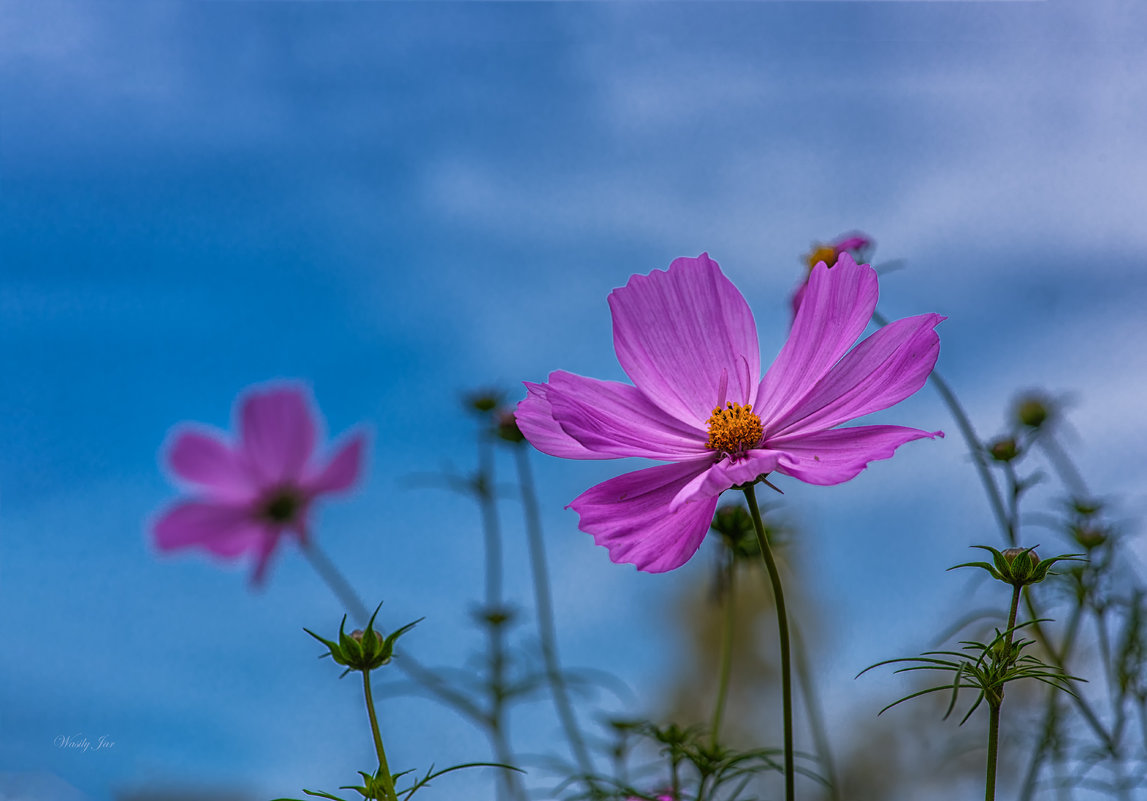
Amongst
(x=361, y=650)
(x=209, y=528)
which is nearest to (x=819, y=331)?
(x=361, y=650)

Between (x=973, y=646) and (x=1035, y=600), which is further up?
(x=1035, y=600)

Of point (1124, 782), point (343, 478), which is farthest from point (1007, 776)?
point (343, 478)

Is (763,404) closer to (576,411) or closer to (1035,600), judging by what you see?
(576,411)

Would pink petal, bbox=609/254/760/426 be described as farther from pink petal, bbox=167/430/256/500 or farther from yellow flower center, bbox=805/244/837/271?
pink petal, bbox=167/430/256/500

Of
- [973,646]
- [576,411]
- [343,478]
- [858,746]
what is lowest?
[973,646]

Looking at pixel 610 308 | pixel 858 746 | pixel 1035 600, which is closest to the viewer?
pixel 610 308

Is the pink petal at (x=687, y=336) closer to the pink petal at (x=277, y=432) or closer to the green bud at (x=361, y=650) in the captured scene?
the green bud at (x=361, y=650)

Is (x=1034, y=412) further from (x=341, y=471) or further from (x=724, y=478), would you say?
(x=341, y=471)
